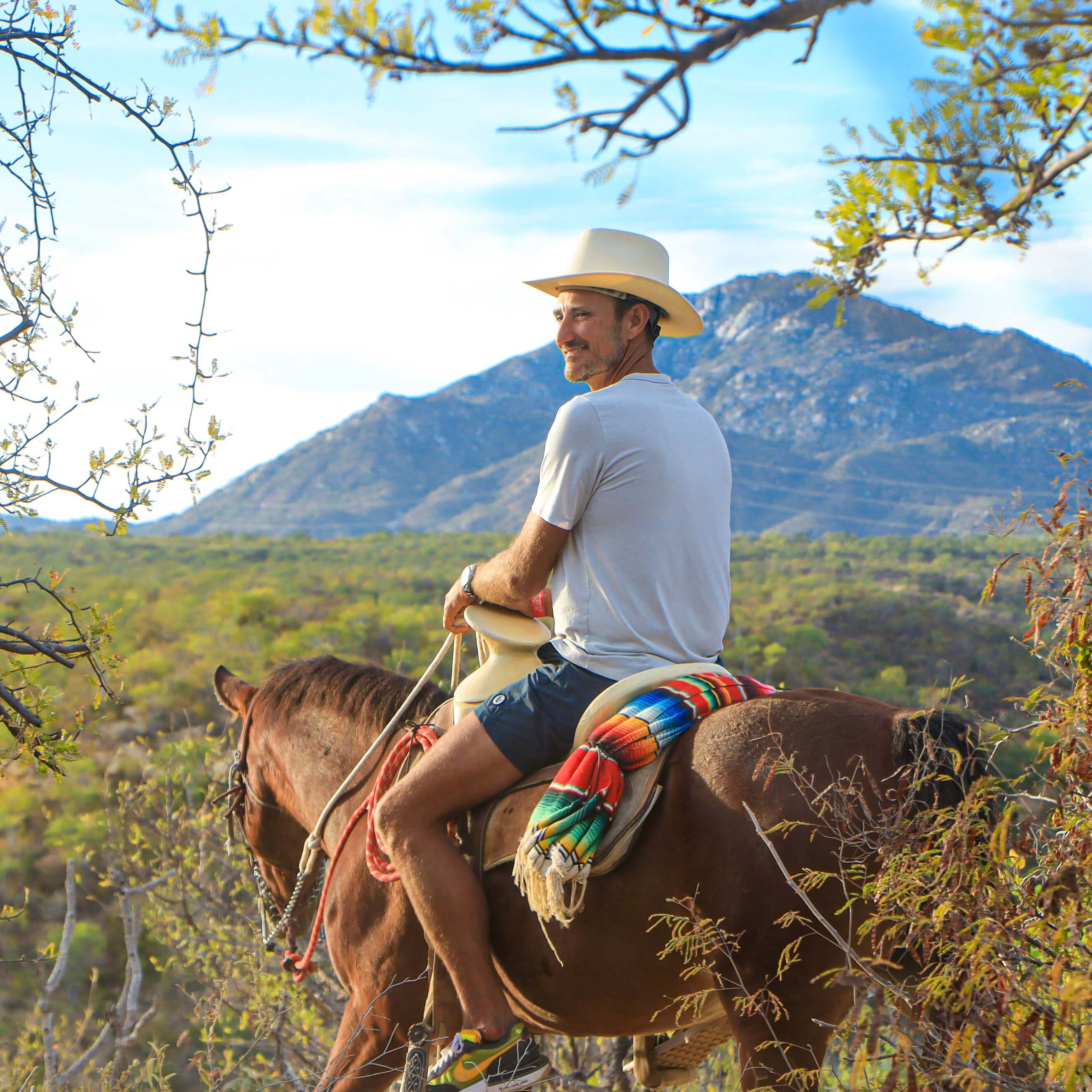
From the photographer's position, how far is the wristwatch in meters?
3.26

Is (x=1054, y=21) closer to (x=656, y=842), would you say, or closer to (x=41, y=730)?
(x=656, y=842)

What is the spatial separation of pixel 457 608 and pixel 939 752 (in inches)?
61.9

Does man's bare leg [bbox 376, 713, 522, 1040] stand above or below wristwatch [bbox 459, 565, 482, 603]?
below

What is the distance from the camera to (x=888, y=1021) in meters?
1.96

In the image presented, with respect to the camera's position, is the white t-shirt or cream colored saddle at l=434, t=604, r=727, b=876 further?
the white t-shirt

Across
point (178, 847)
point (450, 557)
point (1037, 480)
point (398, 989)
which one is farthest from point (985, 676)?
point (1037, 480)

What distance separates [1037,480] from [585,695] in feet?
402

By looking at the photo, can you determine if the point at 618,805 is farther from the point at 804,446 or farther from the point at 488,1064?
the point at 804,446

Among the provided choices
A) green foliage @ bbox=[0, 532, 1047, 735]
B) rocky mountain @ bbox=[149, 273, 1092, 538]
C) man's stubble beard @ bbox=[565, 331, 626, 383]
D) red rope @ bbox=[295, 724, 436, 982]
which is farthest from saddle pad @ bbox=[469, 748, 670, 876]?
rocky mountain @ bbox=[149, 273, 1092, 538]

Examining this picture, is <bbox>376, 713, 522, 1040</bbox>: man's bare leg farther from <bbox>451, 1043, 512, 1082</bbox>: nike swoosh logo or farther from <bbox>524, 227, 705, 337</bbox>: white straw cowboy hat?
<bbox>524, 227, 705, 337</bbox>: white straw cowboy hat

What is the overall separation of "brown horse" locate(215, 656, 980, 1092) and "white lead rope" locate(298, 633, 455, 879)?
0.26 meters

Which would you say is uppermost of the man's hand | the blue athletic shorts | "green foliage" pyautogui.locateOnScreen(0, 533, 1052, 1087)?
the man's hand

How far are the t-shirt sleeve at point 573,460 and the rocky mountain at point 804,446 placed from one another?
348 feet

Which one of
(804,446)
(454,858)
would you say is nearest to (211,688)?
(454,858)
